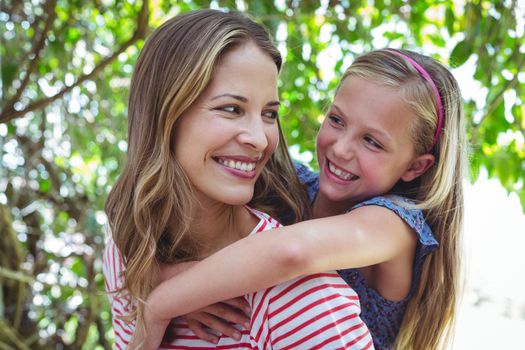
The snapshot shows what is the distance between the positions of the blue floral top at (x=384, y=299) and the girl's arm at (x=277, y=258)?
0.07 meters

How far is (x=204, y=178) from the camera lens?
1.30 m

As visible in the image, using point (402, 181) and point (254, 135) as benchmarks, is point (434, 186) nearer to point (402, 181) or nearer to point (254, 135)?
point (402, 181)

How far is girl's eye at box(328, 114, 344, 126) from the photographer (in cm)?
158

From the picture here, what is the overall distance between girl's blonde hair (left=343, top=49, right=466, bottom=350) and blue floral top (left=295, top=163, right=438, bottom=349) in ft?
0.07

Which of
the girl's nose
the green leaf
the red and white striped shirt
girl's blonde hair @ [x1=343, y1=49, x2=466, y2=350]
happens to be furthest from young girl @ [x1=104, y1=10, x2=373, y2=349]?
the green leaf

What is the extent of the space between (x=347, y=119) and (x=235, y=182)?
1.28 feet

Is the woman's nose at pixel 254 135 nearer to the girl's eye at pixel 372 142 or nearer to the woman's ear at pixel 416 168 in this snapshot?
the girl's eye at pixel 372 142

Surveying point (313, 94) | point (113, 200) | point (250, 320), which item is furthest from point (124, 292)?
point (313, 94)

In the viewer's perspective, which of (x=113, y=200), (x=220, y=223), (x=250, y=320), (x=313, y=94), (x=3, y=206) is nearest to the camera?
(x=250, y=320)

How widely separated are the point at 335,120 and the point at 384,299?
0.46 meters

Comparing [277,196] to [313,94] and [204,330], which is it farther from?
[313,94]

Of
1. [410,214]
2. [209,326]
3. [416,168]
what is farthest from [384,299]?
[209,326]

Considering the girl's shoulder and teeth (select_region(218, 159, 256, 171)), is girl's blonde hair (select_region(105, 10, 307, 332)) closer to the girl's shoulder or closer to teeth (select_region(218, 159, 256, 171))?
teeth (select_region(218, 159, 256, 171))

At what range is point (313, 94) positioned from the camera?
295 cm
